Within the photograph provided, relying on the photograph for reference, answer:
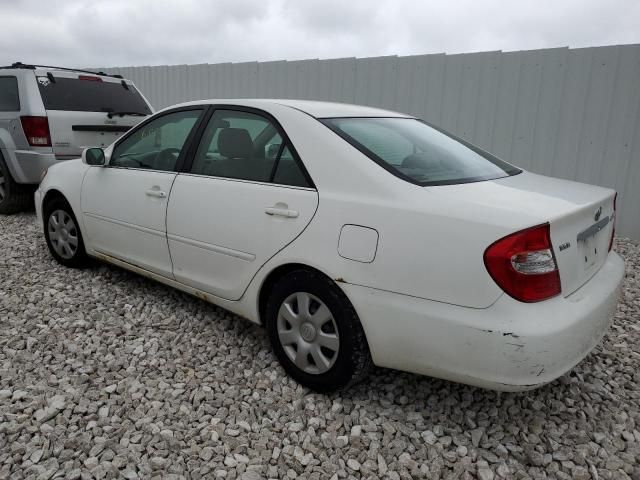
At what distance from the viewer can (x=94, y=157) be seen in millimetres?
3834

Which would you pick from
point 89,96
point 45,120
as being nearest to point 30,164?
point 45,120

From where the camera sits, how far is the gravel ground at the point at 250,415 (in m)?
2.24

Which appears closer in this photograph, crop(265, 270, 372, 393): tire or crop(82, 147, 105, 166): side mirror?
crop(265, 270, 372, 393): tire

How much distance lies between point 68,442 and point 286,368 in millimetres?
1099

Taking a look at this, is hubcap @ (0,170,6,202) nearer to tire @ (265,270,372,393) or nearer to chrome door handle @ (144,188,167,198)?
chrome door handle @ (144,188,167,198)

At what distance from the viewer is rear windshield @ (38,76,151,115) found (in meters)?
6.00

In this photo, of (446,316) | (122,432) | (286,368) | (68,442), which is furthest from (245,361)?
(446,316)

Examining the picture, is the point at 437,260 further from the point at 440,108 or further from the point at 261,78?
the point at 261,78

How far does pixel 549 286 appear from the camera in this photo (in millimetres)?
2111

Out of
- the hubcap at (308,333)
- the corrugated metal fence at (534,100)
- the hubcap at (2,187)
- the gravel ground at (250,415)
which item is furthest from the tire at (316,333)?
the hubcap at (2,187)

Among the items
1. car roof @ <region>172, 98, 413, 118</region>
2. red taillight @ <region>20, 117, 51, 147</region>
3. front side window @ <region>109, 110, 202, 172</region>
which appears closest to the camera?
car roof @ <region>172, 98, 413, 118</region>

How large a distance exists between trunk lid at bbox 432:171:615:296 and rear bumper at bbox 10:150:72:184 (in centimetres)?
514

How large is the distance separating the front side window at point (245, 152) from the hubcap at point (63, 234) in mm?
1720

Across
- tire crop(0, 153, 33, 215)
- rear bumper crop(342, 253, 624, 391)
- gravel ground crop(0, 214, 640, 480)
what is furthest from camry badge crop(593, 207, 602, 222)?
tire crop(0, 153, 33, 215)
